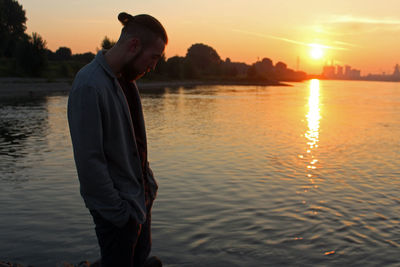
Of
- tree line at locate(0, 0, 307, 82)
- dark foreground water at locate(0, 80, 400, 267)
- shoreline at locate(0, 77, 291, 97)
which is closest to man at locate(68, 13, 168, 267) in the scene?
dark foreground water at locate(0, 80, 400, 267)

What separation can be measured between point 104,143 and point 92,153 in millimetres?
140

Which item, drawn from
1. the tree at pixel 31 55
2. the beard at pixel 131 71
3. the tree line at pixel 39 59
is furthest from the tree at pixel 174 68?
the beard at pixel 131 71

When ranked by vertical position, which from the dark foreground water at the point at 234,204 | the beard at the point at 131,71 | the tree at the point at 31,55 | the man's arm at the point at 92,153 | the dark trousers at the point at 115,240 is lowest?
the dark foreground water at the point at 234,204

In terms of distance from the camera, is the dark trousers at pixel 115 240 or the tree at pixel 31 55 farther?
the tree at pixel 31 55

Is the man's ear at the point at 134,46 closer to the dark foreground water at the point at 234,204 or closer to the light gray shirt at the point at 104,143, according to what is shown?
the light gray shirt at the point at 104,143

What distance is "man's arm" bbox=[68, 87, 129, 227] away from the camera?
7.84 feet

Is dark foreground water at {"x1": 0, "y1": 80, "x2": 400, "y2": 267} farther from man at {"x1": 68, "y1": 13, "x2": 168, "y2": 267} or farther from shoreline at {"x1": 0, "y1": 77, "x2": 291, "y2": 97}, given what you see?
shoreline at {"x1": 0, "y1": 77, "x2": 291, "y2": 97}

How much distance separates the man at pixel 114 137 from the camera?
2.41 metres

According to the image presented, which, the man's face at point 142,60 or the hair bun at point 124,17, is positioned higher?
the hair bun at point 124,17

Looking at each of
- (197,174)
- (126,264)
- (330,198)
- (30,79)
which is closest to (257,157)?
(197,174)

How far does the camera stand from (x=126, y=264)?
2678 millimetres

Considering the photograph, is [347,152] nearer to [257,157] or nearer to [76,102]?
[257,157]

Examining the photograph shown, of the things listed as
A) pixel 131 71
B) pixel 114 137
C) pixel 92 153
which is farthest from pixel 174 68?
pixel 92 153

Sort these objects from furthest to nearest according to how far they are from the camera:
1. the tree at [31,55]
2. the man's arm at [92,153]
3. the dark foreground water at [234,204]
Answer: the tree at [31,55] → the dark foreground water at [234,204] → the man's arm at [92,153]
